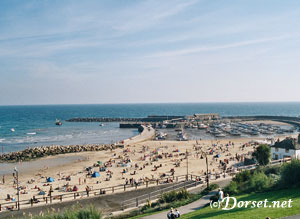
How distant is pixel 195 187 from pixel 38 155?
1458 inches

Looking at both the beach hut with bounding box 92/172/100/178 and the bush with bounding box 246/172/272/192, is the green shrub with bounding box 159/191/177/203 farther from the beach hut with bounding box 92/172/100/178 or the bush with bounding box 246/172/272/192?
the beach hut with bounding box 92/172/100/178

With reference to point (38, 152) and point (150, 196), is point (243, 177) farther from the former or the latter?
point (38, 152)

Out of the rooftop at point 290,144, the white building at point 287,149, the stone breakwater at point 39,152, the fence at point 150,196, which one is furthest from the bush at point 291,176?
the stone breakwater at point 39,152

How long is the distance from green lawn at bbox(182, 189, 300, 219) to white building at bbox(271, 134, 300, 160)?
17.1 meters

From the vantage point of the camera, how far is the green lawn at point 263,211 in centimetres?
1116

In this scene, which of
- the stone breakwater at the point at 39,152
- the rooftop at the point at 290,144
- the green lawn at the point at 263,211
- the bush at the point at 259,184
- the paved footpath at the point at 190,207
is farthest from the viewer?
the stone breakwater at the point at 39,152

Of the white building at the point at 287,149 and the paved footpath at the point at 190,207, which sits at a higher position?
the white building at the point at 287,149

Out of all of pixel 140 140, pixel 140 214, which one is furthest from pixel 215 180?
pixel 140 140

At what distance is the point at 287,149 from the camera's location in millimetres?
30641

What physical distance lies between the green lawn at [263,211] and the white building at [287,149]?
17.1 m

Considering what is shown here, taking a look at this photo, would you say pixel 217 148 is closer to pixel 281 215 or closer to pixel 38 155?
pixel 38 155

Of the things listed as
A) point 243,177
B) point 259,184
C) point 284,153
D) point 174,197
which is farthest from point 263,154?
point 174,197

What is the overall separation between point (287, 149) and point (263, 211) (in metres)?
21.6

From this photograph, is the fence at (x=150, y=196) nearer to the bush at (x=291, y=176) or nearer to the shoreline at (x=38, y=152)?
the bush at (x=291, y=176)
